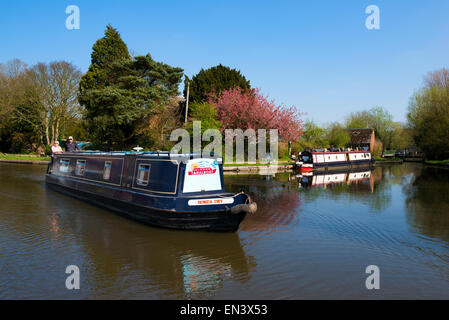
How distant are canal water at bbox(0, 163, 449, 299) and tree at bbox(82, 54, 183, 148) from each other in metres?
16.3

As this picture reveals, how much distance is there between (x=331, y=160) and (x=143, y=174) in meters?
26.7

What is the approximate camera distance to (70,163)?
558 inches

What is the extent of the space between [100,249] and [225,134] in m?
26.4

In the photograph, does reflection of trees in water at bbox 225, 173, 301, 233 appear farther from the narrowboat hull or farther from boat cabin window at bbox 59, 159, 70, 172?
boat cabin window at bbox 59, 159, 70, 172

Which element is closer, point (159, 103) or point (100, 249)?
point (100, 249)

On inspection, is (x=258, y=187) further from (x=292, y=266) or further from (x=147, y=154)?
(x=292, y=266)

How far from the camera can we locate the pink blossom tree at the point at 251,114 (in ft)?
113

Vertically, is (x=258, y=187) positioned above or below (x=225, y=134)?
below

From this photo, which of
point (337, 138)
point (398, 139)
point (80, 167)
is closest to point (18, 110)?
point (80, 167)

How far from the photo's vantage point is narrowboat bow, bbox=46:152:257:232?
8102 millimetres

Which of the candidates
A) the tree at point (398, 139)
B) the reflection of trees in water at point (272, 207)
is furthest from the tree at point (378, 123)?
the reflection of trees in water at point (272, 207)

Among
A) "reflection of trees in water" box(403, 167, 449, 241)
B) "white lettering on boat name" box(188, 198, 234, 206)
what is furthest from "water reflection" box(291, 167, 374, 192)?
"white lettering on boat name" box(188, 198, 234, 206)

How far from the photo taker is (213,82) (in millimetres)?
38750

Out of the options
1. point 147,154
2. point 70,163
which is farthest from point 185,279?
point 70,163
